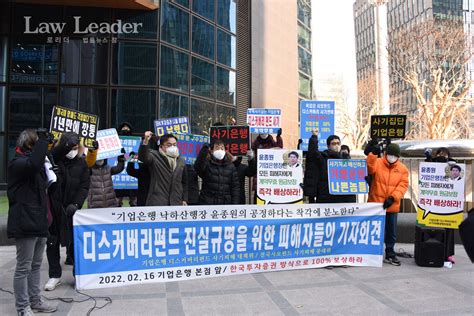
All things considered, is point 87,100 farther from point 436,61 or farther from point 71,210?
point 436,61

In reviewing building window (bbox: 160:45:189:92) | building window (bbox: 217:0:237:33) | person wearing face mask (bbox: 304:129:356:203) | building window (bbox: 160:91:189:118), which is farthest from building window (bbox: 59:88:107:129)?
person wearing face mask (bbox: 304:129:356:203)

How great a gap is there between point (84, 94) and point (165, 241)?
1043 centimetres

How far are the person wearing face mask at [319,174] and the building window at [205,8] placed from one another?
39.7 ft

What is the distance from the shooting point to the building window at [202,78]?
1680cm

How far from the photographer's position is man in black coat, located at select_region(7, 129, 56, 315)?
4.02 metres

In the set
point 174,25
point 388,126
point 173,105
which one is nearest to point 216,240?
point 388,126

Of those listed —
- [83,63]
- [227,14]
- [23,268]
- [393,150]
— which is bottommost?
[23,268]

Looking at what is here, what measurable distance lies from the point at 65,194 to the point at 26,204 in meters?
1.21

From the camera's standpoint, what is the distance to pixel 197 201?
6.99m

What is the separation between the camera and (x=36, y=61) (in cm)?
1436

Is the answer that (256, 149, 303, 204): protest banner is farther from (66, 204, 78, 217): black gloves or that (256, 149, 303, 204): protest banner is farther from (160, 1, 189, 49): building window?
(160, 1, 189, 49): building window

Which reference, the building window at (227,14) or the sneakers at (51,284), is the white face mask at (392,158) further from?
the building window at (227,14)

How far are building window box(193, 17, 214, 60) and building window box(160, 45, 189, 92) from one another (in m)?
1.06

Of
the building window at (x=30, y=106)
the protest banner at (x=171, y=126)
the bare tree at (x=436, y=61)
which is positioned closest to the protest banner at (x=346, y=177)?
the protest banner at (x=171, y=126)
